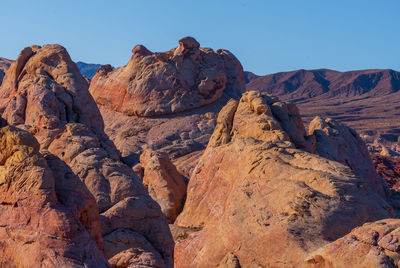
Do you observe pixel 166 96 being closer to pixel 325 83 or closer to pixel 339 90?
pixel 339 90

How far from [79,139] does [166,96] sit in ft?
57.2

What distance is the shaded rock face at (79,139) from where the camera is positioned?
12.6 m

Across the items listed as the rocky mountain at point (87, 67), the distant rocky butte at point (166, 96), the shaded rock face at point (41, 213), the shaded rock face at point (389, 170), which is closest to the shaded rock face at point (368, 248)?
the shaded rock face at point (41, 213)

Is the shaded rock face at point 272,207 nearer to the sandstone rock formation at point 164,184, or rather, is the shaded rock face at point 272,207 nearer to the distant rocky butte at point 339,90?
the sandstone rock formation at point 164,184

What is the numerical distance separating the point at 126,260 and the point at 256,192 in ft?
17.8

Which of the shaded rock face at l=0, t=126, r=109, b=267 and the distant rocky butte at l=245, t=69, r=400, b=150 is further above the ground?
the distant rocky butte at l=245, t=69, r=400, b=150

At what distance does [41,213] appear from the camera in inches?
368

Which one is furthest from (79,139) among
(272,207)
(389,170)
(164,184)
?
(389,170)

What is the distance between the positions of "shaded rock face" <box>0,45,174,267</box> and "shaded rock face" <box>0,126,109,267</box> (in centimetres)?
209

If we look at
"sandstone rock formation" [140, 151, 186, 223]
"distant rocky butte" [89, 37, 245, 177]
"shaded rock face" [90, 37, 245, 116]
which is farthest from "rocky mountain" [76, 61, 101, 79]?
"sandstone rock formation" [140, 151, 186, 223]

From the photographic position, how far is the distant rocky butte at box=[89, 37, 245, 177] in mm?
31844

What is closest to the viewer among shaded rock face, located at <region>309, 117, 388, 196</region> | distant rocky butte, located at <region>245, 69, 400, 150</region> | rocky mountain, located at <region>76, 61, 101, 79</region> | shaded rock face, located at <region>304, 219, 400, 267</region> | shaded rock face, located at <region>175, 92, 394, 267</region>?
shaded rock face, located at <region>304, 219, 400, 267</region>

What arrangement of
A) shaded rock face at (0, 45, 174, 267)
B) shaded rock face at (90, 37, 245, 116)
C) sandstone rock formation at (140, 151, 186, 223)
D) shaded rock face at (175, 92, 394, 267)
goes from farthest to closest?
shaded rock face at (90, 37, 245, 116)
sandstone rock formation at (140, 151, 186, 223)
shaded rock face at (175, 92, 394, 267)
shaded rock face at (0, 45, 174, 267)

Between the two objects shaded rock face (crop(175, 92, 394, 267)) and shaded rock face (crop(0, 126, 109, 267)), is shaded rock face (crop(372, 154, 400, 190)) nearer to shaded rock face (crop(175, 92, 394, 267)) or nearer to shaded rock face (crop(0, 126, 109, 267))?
shaded rock face (crop(175, 92, 394, 267))
